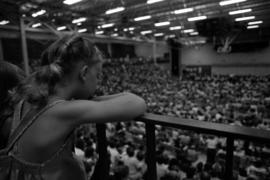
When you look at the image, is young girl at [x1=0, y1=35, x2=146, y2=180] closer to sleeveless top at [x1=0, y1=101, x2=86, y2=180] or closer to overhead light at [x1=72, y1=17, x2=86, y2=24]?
sleeveless top at [x1=0, y1=101, x2=86, y2=180]

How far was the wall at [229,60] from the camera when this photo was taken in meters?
15.2


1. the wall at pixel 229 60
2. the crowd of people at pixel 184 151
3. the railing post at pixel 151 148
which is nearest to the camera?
the railing post at pixel 151 148

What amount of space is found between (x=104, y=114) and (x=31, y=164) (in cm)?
27

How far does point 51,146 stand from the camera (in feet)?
1.94

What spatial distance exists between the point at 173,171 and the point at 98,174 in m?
2.44

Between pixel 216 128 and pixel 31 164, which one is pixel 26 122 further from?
pixel 216 128

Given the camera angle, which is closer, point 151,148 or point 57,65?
point 57,65

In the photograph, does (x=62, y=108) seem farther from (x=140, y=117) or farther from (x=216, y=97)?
(x=216, y=97)

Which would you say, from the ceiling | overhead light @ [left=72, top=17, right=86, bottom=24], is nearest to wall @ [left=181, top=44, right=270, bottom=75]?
the ceiling

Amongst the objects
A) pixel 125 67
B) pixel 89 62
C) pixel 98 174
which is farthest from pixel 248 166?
pixel 125 67

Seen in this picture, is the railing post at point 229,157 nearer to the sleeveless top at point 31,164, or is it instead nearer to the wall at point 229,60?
the sleeveless top at point 31,164

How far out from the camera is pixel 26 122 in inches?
24.3

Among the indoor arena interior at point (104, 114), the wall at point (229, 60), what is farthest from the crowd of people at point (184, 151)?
the wall at point (229, 60)

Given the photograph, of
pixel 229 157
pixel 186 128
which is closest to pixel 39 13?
pixel 186 128
